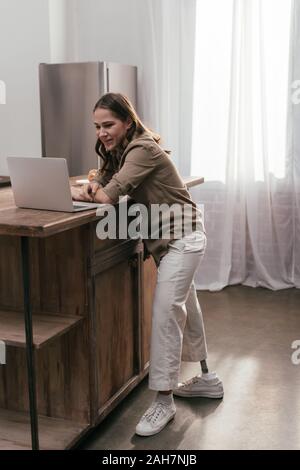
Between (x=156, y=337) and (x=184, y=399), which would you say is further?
(x=184, y=399)

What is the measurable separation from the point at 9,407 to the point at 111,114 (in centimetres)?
128

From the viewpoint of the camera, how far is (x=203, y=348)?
2730 millimetres

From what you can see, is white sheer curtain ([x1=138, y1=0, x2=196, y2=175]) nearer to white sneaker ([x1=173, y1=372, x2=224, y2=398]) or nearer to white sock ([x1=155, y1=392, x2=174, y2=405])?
white sneaker ([x1=173, y1=372, x2=224, y2=398])

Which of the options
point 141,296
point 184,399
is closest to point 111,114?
point 141,296

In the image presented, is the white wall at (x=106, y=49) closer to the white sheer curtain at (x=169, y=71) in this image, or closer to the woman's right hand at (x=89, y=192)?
the white sheer curtain at (x=169, y=71)

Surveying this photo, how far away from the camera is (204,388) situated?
2.74 metres

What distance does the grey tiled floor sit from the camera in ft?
7.68

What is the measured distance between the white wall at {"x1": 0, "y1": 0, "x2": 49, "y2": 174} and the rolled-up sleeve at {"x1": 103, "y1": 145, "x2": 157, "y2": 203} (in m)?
2.65

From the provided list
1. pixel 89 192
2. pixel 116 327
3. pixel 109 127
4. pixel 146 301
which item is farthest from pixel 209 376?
pixel 109 127

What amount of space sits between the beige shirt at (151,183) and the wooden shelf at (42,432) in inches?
29.3

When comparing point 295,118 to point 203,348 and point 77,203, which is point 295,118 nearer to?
point 203,348

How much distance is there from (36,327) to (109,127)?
2.66 feet
